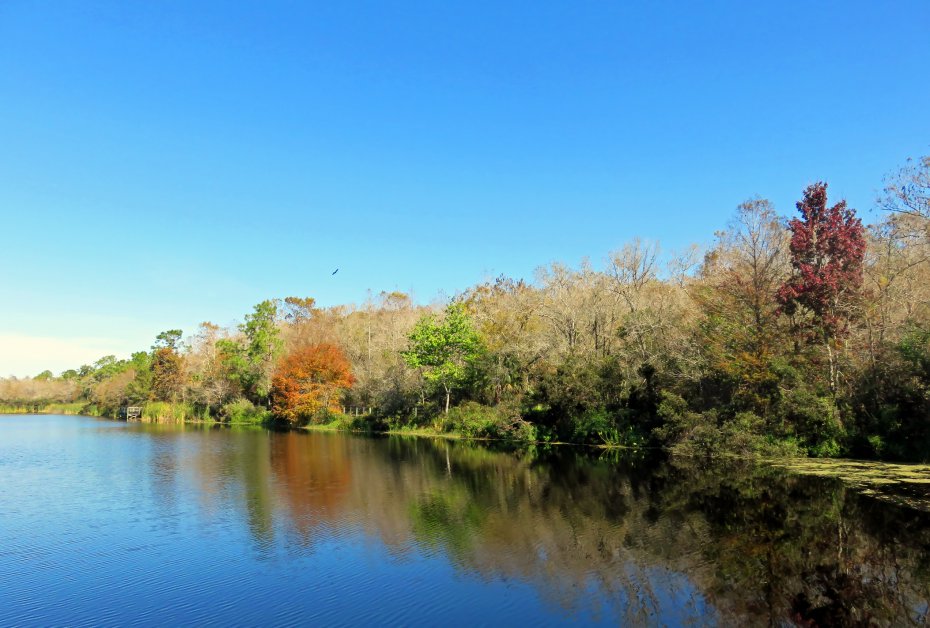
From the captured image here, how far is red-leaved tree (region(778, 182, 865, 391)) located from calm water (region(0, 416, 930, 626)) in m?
8.59

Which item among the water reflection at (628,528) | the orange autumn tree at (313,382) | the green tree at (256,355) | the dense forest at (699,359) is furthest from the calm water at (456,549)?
the green tree at (256,355)

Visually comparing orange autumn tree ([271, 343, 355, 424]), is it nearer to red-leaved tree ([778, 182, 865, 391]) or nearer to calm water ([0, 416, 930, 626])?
calm water ([0, 416, 930, 626])

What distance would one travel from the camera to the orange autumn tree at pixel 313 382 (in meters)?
54.2

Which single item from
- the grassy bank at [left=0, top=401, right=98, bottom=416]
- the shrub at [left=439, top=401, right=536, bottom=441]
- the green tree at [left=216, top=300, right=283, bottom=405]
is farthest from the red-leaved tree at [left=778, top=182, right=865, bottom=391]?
the grassy bank at [left=0, top=401, right=98, bottom=416]

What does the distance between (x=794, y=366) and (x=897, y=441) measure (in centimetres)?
505

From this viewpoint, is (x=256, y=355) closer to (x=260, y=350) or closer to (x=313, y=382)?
(x=260, y=350)

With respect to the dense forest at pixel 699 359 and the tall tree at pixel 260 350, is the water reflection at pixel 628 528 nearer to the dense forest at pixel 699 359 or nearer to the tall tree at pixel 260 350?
the dense forest at pixel 699 359

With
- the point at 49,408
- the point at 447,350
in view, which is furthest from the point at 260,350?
the point at 49,408

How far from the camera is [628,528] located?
15.5 meters

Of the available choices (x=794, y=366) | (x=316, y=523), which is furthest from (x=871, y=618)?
(x=794, y=366)

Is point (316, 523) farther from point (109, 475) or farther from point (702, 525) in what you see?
point (109, 475)

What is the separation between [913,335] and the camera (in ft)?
76.9

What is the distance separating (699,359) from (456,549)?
818 inches

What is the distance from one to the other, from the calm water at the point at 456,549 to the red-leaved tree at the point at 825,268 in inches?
338
